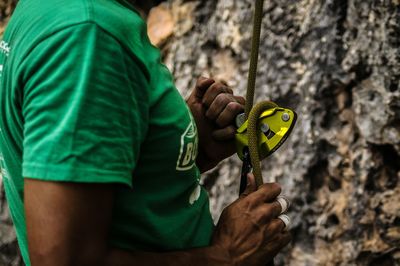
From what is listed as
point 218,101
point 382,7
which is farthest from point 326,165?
point 218,101

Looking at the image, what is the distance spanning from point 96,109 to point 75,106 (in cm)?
3

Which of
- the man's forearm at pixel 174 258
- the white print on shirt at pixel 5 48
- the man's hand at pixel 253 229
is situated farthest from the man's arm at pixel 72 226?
the white print on shirt at pixel 5 48

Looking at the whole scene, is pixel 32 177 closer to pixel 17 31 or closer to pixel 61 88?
pixel 61 88

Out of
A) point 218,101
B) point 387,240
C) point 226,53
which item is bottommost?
point 387,240

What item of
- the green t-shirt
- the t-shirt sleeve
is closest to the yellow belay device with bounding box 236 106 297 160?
the green t-shirt

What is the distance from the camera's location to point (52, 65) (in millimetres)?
804

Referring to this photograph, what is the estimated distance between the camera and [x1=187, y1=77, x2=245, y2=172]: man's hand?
1.28 m

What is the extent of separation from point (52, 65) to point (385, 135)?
1.41 meters

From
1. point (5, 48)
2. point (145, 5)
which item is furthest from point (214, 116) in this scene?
point (145, 5)

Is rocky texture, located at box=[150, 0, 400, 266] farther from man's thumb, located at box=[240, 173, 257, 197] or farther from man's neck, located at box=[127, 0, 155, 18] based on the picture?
man's thumb, located at box=[240, 173, 257, 197]

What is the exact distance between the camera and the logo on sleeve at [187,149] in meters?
0.98

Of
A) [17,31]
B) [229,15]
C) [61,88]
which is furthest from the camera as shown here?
[229,15]

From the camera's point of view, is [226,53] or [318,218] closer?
[318,218]

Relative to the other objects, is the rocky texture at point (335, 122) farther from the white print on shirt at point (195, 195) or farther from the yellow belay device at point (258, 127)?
the white print on shirt at point (195, 195)
